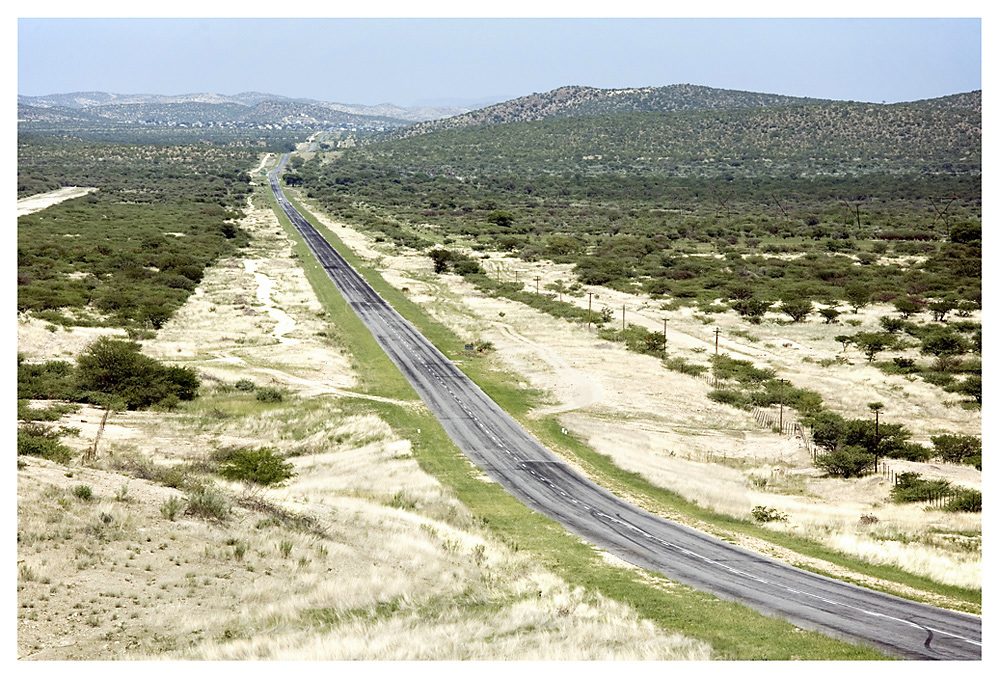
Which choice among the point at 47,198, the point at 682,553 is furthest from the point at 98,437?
the point at 47,198

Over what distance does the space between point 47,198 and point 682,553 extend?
17333 centimetres

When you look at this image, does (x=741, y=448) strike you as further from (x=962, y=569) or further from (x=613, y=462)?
(x=962, y=569)

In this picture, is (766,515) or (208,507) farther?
(766,515)

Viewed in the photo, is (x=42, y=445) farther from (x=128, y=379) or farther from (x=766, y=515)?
(x=766, y=515)

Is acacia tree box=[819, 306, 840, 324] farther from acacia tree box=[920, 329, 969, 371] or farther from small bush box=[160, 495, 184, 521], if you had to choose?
small bush box=[160, 495, 184, 521]

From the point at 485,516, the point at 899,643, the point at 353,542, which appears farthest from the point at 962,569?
the point at 353,542

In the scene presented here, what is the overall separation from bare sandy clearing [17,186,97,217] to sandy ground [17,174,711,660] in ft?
415

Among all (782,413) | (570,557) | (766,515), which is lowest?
(766,515)

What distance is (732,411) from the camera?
5812cm

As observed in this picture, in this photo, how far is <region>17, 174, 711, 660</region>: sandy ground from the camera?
2269cm

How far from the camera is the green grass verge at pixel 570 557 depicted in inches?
Result: 989

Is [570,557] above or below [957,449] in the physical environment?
below

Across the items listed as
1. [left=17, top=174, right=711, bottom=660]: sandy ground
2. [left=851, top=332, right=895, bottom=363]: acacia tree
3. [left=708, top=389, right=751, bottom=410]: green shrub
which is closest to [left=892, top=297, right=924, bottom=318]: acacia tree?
[left=851, top=332, right=895, bottom=363]: acacia tree

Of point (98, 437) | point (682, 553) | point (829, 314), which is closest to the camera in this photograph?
point (682, 553)
